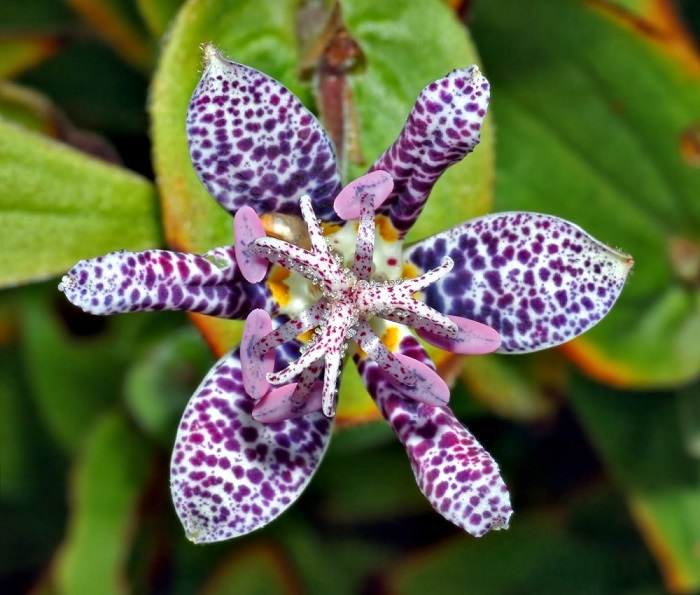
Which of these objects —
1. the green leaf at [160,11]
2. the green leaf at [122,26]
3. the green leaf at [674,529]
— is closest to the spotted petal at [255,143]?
the green leaf at [160,11]

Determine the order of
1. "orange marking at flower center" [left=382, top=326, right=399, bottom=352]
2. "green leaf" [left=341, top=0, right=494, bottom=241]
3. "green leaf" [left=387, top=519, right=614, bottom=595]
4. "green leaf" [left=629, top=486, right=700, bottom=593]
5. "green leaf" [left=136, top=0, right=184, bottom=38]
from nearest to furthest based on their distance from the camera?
"orange marking at flower center" [left=382, top=326, right=399, bottom=352]
"green leaf" [left=341, top=0, right=494, bottom=241]
"green leaf" [left=136, top=0, right=184, bottom=38]
"green leaf" [left=629, top=486, right=700, bottom=593]
"green leaf" [left=387, top=519, right=614, bottom=595]

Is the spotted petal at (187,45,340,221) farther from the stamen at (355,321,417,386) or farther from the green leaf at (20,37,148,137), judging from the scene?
the green leaf at (20,37,148,137)

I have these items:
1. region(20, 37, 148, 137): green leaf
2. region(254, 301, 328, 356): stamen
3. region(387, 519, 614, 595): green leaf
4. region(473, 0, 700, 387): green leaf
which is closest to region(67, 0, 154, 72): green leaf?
region(20, 37, 148, 137): green leaf

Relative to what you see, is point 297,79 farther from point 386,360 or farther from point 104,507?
point 104,507

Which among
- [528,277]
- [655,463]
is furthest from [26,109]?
[655,463]

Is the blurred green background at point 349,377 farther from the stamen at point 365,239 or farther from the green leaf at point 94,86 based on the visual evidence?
the stamen at point 365,239
